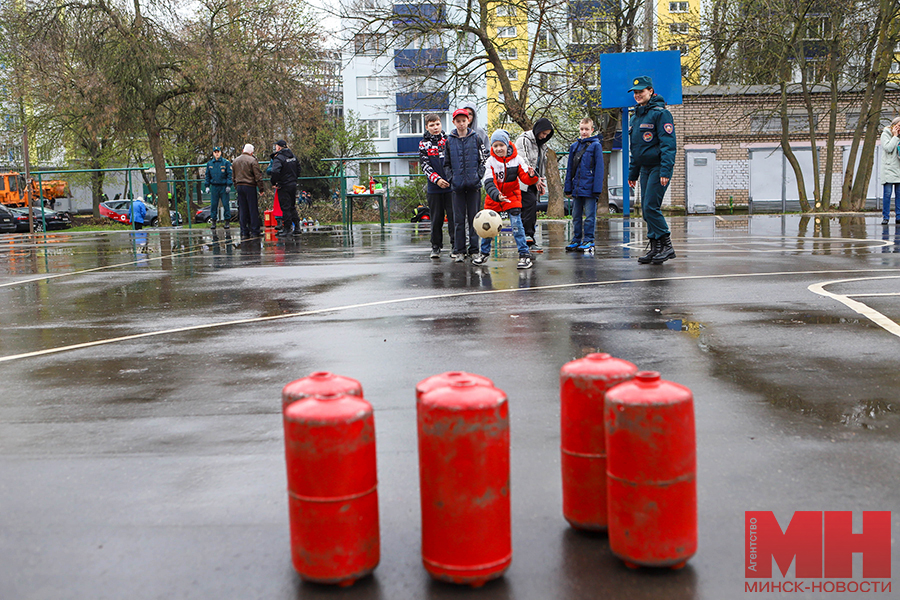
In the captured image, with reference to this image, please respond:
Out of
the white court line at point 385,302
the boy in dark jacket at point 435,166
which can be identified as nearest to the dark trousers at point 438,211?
the boy in dark jacket at point 435,166

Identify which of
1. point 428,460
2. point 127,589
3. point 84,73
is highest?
point 84,73

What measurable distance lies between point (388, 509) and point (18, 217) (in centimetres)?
4170

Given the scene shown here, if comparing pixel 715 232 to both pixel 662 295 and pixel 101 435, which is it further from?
pixel 101 435

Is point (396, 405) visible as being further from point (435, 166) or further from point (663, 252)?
point (435, 166)

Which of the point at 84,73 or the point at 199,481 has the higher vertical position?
the point at 84,73

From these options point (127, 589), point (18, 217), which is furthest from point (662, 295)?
point (18, 217)

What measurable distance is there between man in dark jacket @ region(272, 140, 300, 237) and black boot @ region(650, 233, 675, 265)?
1202 cm

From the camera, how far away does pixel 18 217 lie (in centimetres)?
3975

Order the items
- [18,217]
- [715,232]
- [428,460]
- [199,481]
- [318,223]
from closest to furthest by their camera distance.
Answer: [428,460], [199,481], [715,232], [318,223], [18,217]

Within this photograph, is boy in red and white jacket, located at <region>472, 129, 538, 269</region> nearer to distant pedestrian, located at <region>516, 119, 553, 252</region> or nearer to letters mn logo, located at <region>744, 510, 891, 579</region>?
distant pedestrian, located at <region>516, 119, 553, 252</region>

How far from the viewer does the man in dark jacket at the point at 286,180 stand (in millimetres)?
21094

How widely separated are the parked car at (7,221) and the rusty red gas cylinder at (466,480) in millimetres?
41320
